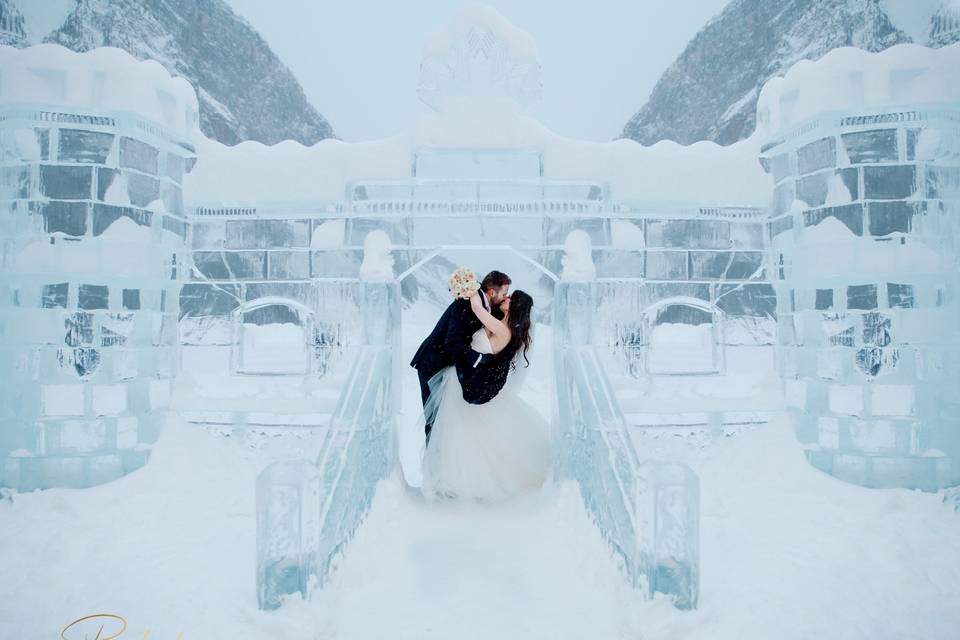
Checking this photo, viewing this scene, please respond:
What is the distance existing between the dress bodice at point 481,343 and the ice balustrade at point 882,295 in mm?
3162

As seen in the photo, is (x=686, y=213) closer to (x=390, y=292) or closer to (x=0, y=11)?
(x=390, y=292)

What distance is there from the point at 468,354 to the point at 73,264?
3565 mm

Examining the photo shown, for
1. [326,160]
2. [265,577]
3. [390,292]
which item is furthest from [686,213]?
[265,577]

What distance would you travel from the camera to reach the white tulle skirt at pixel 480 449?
4.48m

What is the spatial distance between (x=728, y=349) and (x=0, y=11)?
7.68m

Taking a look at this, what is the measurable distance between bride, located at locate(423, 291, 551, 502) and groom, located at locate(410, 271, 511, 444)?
0.22 ft

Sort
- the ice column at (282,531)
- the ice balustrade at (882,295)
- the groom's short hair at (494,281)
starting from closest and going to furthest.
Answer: the ice column at (282,531), the groom's short hair at (494,281), the ice balustrade at (882,295)

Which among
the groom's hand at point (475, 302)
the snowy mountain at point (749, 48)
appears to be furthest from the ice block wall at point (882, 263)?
the groom's hand at point (475, 302)

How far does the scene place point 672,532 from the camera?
3.07 meters

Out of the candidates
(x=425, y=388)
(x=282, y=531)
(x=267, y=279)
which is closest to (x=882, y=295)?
(x=425, y=388)

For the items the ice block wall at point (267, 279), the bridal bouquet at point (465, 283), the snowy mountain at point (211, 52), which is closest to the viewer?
the bridal bouquet at point (465, 283)

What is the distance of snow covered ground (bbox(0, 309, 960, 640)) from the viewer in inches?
123

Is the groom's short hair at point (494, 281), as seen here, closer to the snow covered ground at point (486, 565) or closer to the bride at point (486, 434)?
the bride at point (486, 434)

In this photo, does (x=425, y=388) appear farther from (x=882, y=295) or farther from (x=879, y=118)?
(x=879, y=118)
